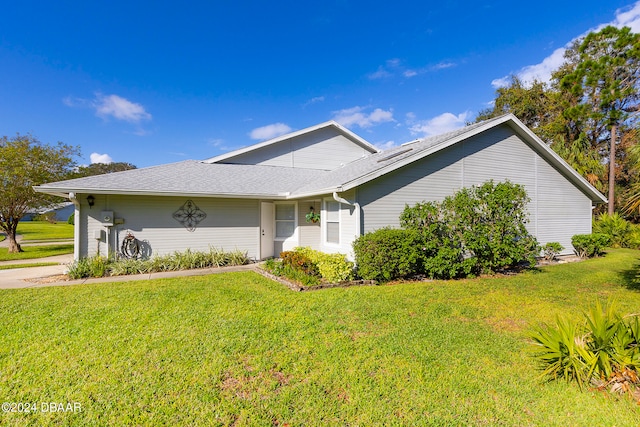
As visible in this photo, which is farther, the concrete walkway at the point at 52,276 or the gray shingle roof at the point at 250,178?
the gray shingle roof at the point at 250,178

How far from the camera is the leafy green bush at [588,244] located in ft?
40.7

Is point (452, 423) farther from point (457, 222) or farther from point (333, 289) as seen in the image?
point (457, 222)

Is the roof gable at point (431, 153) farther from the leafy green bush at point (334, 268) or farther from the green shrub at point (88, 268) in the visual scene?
the green shrub at point (88, 268)

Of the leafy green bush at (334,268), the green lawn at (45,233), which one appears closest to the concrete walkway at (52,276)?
the leafy green bush at (334,268)

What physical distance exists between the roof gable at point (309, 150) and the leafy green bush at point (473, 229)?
7.56 m

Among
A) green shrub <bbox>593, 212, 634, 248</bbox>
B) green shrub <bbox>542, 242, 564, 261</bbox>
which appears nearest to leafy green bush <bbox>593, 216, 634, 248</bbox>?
green shrub <bbox>593, 212, 634, 248</bbox>

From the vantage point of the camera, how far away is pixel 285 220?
12273 mm

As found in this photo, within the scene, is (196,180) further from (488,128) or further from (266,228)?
(488,128)

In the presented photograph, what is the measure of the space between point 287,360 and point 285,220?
8648 mm

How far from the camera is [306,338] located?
4.52 m

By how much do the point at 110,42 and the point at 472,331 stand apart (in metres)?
17.0

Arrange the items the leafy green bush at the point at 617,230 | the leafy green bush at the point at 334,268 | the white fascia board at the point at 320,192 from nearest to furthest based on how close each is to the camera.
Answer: the leafy green bush at the point at 334,268 → the white fascia board at the point at 320,192 → the leafy green bush at the point at 617,230

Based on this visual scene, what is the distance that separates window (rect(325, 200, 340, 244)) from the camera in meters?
9.84

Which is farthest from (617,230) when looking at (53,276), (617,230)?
(53,276)
